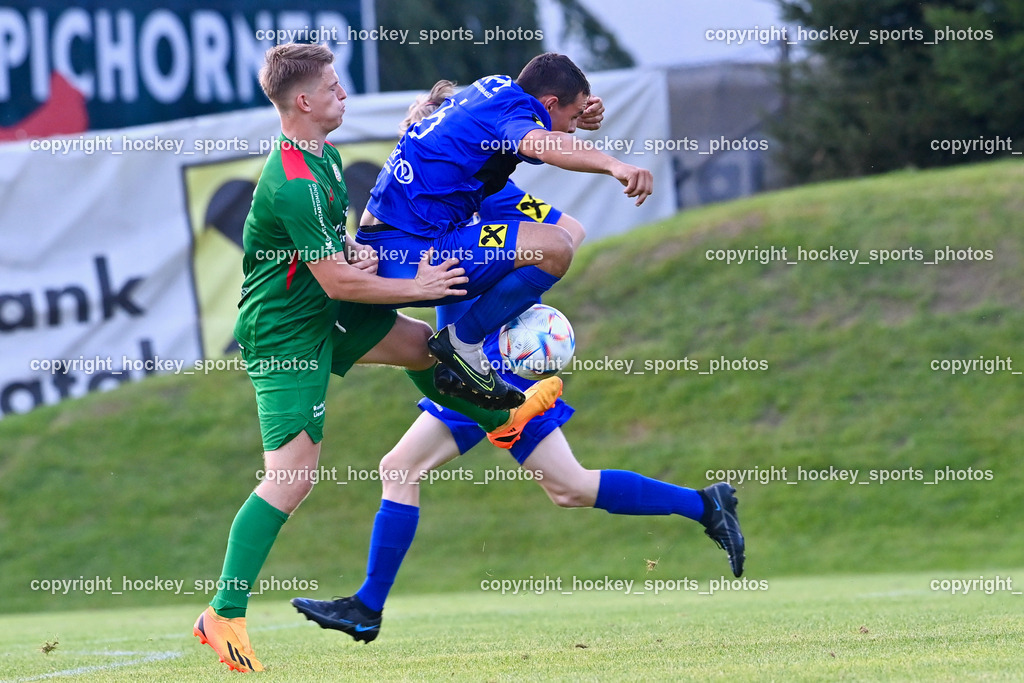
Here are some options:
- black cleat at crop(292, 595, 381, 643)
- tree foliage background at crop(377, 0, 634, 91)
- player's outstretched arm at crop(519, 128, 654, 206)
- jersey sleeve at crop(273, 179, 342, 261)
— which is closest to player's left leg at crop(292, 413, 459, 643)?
black cleat at crop(292, 595, 381, 643)

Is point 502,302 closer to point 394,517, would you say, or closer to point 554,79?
point 554,79

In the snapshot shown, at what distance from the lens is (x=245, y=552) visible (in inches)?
186

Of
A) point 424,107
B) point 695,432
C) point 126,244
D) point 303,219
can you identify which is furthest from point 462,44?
point 303,219

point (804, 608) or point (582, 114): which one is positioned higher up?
point (582, 114)

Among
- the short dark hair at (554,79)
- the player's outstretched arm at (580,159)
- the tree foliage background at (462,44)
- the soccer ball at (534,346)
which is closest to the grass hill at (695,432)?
the soccer ball at (534,346)

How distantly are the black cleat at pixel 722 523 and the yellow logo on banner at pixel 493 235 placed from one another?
1.52m

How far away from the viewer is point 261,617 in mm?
8227

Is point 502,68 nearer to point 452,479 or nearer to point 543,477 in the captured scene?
point 452,479

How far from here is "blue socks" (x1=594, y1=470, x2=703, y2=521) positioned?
18.1 feet

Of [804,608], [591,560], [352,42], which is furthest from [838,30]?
[804,608]

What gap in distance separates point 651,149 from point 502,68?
1284 cm

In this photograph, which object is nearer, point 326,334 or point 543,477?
point 326,334

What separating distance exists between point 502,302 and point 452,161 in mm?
620

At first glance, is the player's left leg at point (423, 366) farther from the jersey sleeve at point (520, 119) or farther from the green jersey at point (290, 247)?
the jersey sleeve at point (520, 119)
